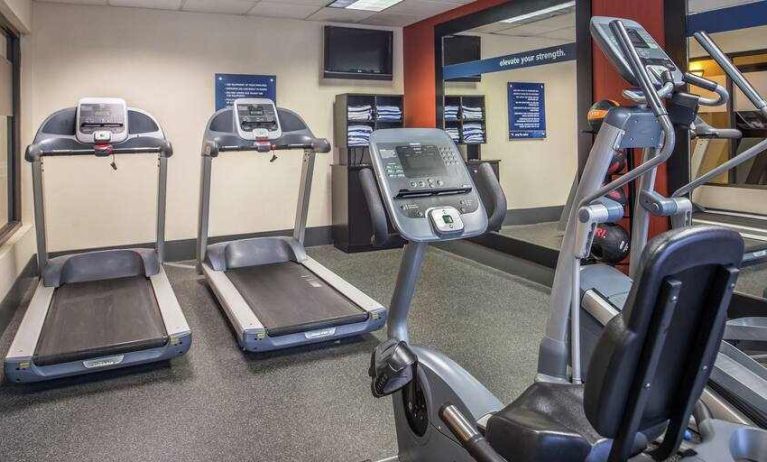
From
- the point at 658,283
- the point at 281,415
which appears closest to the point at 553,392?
the point at 658,283

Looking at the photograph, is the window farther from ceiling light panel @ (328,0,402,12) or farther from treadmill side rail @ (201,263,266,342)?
ceiling light panel @ (328,0,402,12)

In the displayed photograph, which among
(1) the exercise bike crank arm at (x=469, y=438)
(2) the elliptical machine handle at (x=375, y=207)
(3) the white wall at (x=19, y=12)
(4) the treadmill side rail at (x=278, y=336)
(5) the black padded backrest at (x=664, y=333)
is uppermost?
(3) the white wall at (x=19, y=12)

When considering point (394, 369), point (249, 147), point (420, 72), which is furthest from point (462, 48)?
point (394, 369)

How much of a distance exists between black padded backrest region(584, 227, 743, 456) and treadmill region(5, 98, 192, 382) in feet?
9.12

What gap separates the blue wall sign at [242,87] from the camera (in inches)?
243

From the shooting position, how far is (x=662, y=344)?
1.05m

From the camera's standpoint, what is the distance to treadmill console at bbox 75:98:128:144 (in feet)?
14.2

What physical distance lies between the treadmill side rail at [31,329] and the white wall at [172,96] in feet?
5.73

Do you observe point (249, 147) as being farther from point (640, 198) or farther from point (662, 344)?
point (662, 344)

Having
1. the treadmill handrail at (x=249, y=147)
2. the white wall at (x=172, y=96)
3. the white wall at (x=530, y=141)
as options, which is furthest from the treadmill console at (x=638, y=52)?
the white wall at (x=172, y=96)

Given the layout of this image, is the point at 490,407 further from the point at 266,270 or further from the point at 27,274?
the point at 27,274

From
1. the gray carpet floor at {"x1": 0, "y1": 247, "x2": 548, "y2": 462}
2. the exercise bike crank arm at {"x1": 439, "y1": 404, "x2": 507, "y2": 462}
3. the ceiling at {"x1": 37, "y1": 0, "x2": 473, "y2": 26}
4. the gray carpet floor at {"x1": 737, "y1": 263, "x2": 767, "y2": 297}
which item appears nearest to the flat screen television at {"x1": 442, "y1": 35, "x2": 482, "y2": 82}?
the ceiling at {"x1": 37, "y1": 0, "x2": 473, "y2": 26}

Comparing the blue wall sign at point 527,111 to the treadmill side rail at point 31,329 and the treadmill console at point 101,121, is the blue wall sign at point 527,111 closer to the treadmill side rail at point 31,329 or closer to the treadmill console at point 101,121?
the treadmill console at point 101,121

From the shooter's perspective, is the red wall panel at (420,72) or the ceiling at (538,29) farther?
the red wall panel at (420,72)
